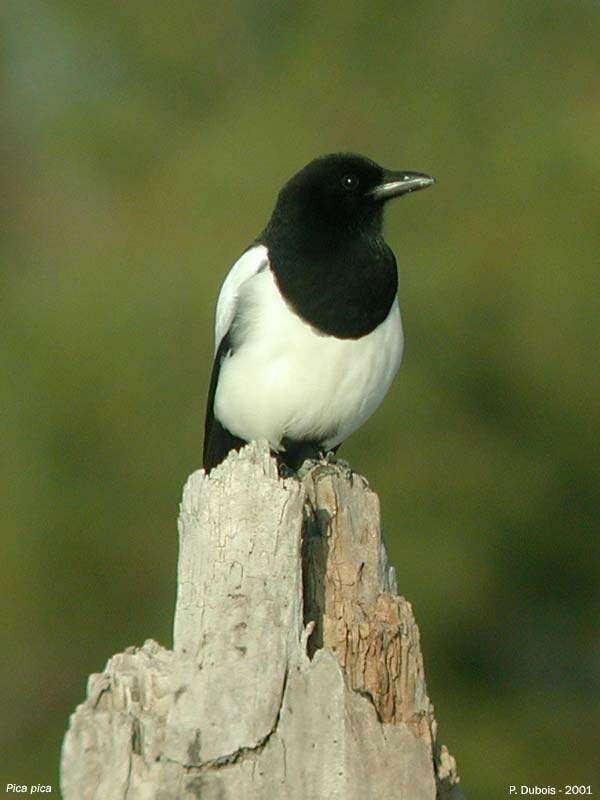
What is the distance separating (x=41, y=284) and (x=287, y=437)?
23.9 ft

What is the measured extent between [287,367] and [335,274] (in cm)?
32

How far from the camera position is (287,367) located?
5.12m

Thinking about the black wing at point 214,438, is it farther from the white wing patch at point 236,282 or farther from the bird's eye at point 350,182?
the bird's eye at point 350,182

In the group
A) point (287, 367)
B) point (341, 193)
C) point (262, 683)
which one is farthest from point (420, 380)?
point (262, 683)

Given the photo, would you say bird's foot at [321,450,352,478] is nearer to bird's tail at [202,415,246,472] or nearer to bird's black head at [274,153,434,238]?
bird's tail at [202,415,246,472]

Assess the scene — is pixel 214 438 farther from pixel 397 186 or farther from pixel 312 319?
pixel 397 186

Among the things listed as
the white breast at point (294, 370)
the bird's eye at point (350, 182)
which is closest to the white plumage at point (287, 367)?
the white breast at point (294, 370)

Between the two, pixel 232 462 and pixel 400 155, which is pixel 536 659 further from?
pixel 232 462

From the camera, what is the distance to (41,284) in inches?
489

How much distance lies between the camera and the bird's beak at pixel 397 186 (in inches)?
213

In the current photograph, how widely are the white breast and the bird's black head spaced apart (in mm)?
241

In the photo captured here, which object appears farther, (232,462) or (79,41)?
(79,41)

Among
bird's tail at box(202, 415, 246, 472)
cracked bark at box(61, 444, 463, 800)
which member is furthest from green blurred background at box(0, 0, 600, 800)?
cracked bark at box(61, 444, 463, 800)

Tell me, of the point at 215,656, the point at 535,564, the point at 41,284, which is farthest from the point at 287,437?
the point at 41,284
